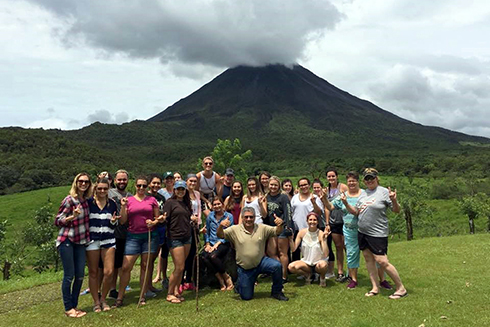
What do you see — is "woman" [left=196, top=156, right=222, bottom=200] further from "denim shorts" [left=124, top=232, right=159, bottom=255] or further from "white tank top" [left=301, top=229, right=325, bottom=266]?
"white tank top" [left=301, top=229, right=325, bottom=266]

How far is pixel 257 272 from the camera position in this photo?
620 centimetres

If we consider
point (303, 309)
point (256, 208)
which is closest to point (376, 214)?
point (303, 309)

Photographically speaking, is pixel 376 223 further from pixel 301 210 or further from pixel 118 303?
pixel 118 303

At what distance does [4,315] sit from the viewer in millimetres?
6363

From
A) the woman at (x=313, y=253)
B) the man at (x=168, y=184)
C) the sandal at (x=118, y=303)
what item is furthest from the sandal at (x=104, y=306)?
the woman at (x=313, y=253)

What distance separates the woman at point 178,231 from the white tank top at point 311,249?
2.25 meters

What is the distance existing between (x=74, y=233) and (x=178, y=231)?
1615 millimetres

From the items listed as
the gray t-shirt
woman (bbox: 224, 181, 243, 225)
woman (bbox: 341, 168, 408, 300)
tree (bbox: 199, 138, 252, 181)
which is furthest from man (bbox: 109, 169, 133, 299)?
tree (bbox: 199, 138, 252, 181)

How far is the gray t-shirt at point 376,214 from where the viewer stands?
598cm

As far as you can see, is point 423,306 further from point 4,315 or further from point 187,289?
point 4,315

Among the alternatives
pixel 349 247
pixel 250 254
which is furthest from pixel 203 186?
pixel 349 247

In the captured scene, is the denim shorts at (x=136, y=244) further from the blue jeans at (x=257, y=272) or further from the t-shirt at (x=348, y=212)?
the t-shirt at (x=348, y=212)

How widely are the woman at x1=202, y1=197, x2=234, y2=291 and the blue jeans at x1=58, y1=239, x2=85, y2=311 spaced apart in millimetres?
2237

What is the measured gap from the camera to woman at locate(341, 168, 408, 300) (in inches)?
235
